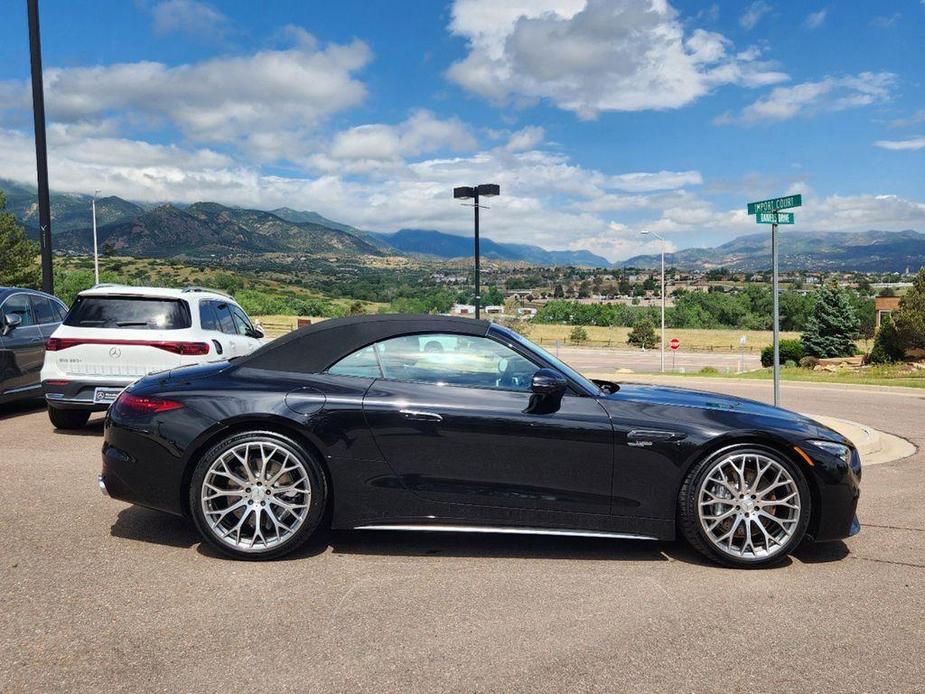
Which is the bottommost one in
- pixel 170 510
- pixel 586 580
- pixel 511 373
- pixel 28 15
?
pixel 586 580

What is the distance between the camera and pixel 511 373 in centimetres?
448

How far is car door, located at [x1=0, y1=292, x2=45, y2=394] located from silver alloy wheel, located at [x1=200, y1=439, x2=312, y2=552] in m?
6.61

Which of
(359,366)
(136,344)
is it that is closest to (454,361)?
(359,366)

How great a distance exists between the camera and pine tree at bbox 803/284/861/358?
4953cm

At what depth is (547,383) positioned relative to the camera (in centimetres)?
421

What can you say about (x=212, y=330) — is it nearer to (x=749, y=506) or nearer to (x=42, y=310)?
(x=42, y=310)

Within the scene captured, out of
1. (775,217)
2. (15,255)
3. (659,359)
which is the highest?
(15,255)

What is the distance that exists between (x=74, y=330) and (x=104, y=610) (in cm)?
530

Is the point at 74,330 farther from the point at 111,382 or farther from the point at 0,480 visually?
the point at 0,480

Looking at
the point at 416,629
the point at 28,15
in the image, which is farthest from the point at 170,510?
the point at 28,15

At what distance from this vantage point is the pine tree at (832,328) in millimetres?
49531

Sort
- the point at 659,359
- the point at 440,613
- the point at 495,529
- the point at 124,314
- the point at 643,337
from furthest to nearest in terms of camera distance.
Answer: the point at 643,337 < the point at 659,359 < the point at 124,314 < the point at 495,529 < the point at 440,613

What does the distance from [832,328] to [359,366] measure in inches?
2074

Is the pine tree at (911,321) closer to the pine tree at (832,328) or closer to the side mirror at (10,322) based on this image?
the pine tree at (832,328)
